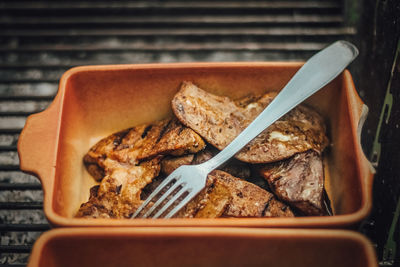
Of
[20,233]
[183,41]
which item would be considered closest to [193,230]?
[20,233]

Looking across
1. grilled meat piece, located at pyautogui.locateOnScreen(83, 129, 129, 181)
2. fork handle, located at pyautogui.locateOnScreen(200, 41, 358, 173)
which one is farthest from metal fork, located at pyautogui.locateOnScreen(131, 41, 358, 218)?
grilled meat piece, located at pyautogui.locateOnScreen(83, 129, 129, 181)

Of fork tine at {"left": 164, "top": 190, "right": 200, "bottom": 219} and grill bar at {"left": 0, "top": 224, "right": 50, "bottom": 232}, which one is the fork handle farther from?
grill bar at {"left": 0, "top": 224, "right": 50, "bottom": 232}

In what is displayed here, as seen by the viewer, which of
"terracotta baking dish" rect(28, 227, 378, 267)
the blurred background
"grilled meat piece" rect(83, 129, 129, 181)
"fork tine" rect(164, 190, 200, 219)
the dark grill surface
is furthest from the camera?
the dark grill surface

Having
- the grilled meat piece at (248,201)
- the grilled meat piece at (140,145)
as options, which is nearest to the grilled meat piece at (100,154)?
the grilled meat piece at (140,145)

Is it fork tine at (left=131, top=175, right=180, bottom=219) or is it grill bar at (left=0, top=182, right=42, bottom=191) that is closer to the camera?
fork tine at (left=131, top=175, right=180, bottom=219)

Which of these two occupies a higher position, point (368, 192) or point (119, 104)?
point (119, 104)

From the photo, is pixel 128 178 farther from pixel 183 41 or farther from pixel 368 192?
pixel 183 41

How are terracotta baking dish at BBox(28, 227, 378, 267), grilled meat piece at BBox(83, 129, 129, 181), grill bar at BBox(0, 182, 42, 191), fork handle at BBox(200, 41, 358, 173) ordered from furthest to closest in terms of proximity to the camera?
grill bar at BBox(0, 182, 42, 191)
grilled meat piece at BBox(83, 129, 129, 181)
fork handle at BBox(200, 41, 358, 173)
terracotta baking dish at BBox(28, 227, 378, 267)
